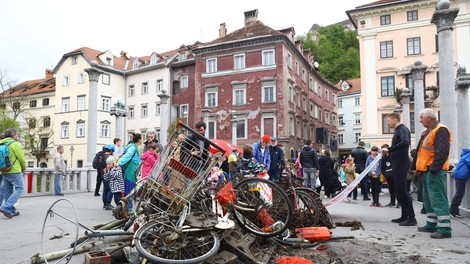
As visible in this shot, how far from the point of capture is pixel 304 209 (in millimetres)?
6398

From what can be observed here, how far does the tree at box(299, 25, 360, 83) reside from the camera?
220 ft

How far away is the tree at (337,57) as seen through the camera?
67.1 meters

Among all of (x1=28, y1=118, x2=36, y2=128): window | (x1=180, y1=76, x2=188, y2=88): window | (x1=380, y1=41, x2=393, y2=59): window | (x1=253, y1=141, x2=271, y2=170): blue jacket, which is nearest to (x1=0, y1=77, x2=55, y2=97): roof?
(x1=28, y1=118, x2=36, y2=128): window

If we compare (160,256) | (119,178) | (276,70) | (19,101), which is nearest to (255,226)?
(160,256)

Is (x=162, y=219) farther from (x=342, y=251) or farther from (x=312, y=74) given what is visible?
(x=312, y=74)

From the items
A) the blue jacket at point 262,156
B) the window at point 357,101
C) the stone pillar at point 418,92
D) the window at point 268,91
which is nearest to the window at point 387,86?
the window at point 268,91

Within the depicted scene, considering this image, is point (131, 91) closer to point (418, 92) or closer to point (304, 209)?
point (418, 92)

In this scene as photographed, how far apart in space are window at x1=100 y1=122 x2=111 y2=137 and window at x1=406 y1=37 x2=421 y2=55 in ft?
123

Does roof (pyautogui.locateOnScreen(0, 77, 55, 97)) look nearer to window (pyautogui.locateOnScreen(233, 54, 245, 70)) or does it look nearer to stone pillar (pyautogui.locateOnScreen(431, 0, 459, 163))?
window (pyautogui.locateOnScreen(233, 54, 245, 70))

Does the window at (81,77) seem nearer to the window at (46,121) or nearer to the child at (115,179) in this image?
the window at (46,121)

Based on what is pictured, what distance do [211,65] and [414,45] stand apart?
2093 centimetres

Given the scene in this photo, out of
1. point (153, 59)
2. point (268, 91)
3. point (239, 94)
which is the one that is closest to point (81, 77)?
point (153, 59)

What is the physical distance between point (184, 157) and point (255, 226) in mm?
1488

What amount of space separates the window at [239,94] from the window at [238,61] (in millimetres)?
1955
